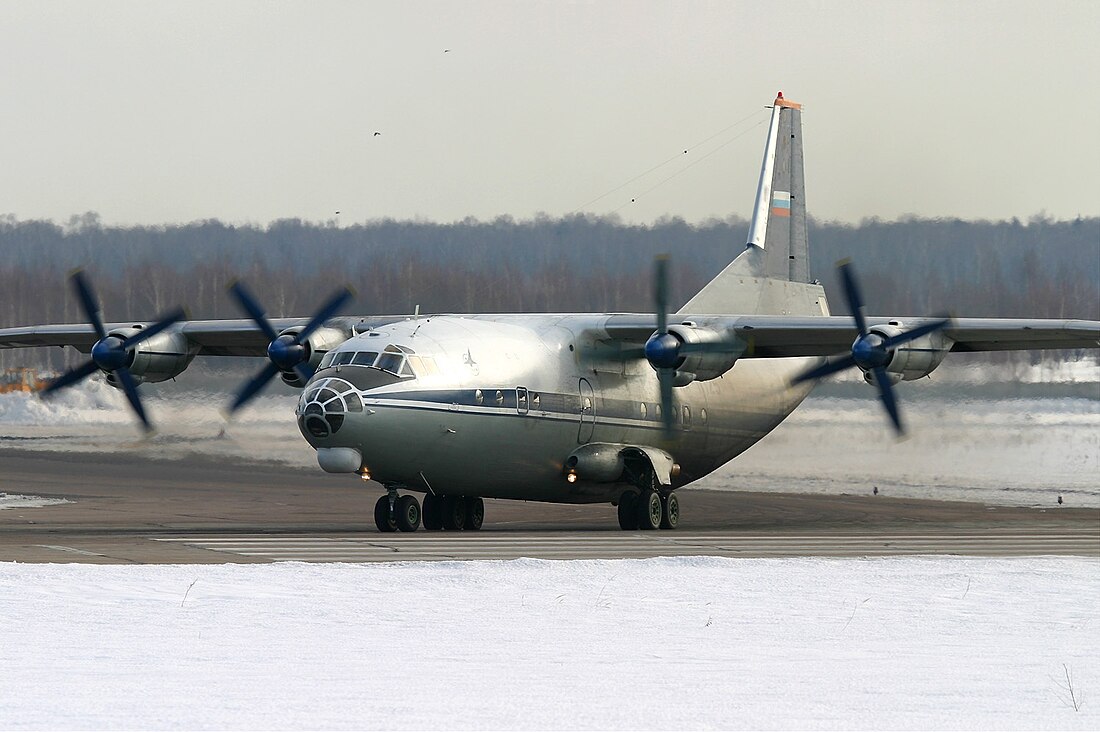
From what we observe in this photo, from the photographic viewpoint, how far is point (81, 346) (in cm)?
3381

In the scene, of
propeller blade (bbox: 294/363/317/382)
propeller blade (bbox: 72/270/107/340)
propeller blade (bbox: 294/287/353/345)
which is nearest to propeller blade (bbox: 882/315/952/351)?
propeller blade (bbox: 294/287/353/345)

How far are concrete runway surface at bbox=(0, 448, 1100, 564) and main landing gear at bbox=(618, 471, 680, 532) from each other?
1.39 feet

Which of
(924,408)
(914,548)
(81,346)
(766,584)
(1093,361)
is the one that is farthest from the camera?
(1093,361)

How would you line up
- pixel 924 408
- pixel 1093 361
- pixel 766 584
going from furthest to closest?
pixel 1093 361 → pixel 924 408 → pixel 766 584

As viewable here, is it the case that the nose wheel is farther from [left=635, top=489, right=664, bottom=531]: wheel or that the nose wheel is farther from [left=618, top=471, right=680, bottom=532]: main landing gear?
[left=635, top=489, right=664, bottom=531]: wheel

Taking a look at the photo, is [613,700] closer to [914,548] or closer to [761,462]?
[914,548]

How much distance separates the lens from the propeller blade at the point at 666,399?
93.8 feet

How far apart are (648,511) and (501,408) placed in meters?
4.04

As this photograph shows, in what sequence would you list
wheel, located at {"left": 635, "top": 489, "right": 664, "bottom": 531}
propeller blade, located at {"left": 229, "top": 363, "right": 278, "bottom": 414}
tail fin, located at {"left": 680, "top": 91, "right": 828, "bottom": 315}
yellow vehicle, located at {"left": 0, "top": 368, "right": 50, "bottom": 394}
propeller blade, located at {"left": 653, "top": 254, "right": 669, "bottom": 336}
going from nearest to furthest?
propeller blade, located at {"left": 653, "top": 254, "right": 669, "bottom": 336}, wheel, located at {"left": 635, "top": 489, "right": 664, "bottom": 531}, propeller blade, located at {"left": 229, "top": 363, "right": 278, "bottom": 414}, tail fin, located at {"left": 680, "top": 91, "right": 828, "bottom": 315}, yellow vehicle, located at {"left": 0, "top": 368, "right": 50, "bottom": 394}

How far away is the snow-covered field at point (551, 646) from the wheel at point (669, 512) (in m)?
10.2

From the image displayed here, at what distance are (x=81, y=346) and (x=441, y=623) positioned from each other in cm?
2185

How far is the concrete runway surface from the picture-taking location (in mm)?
22016

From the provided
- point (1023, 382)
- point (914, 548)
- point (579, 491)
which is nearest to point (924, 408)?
point (1023, 382)

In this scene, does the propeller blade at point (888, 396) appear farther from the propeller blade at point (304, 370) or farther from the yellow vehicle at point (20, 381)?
the yellow vehicle at point (20, 381)
